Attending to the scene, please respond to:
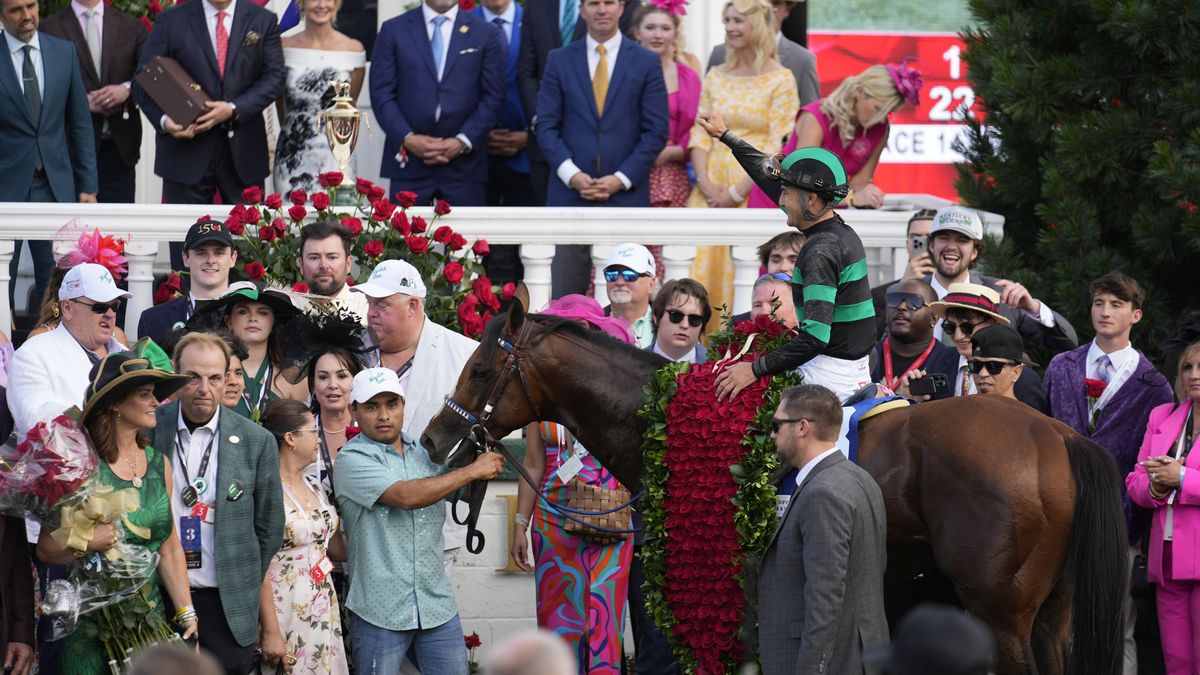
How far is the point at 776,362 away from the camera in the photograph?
7.04m

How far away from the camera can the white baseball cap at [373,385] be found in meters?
7.33

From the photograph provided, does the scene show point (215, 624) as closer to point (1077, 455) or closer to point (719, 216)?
point (1077, 455)

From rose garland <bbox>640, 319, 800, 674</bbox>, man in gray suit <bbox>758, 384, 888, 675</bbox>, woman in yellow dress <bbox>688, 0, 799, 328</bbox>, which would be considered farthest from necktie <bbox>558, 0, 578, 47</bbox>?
man in gray suit <bbox>758, 384, 888, 675</bbox>

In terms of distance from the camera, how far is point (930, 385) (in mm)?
8383

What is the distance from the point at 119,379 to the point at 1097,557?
4062mm

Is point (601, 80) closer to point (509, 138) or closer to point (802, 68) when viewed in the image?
point (509, 138)

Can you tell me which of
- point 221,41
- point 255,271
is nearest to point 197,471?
point 255,271

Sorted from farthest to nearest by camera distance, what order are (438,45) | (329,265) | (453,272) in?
(438,45) → (453,272) → (329,265)

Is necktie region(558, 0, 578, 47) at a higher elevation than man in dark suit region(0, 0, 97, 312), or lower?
higher

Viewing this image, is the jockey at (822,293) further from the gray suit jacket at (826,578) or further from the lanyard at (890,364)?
the lanyard at (890,364)

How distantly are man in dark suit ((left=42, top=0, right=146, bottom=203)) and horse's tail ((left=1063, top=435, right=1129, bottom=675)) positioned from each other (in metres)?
6.78

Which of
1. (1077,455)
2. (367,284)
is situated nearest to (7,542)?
(367,284)

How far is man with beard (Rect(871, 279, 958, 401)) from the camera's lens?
872 centimetres

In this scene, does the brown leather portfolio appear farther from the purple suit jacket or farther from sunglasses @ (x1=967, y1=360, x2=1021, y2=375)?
the purple suit jacket
